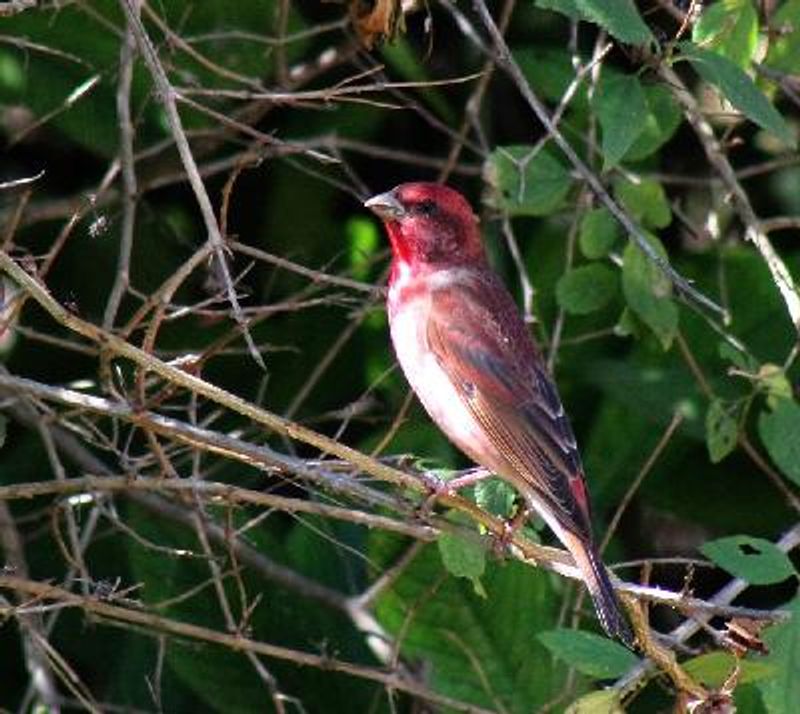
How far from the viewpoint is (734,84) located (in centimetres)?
444

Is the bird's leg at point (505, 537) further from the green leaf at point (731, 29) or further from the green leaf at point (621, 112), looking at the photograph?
the green leaf at point (731, 29)

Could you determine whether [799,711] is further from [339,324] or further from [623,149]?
[339,324]

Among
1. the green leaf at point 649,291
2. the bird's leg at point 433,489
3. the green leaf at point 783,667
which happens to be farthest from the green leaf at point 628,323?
the green leaf at point 783,667

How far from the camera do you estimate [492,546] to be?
14.1 feet

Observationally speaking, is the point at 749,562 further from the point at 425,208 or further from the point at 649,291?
the point at 425,208

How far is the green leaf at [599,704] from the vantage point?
159 inches

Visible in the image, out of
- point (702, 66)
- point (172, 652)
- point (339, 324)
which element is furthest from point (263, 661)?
point (702, 66)

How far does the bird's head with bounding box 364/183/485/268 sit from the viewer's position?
5.48 m

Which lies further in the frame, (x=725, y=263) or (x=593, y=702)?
(x=725, y=263)

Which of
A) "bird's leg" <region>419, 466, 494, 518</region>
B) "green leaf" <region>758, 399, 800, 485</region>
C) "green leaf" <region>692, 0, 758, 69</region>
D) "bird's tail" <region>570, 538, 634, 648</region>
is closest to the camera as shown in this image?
"bird's leg" <region>419, 466, 494, 518</region>

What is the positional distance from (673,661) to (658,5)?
185cm

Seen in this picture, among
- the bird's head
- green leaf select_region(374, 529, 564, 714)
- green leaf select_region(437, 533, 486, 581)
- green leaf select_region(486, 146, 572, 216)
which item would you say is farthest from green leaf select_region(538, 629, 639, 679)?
the bird's head

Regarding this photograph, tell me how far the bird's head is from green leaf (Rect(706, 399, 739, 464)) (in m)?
0.86

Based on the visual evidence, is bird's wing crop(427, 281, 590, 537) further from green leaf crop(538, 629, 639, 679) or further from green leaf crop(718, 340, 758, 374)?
green leaf crop(538, 629, 639, 679)
